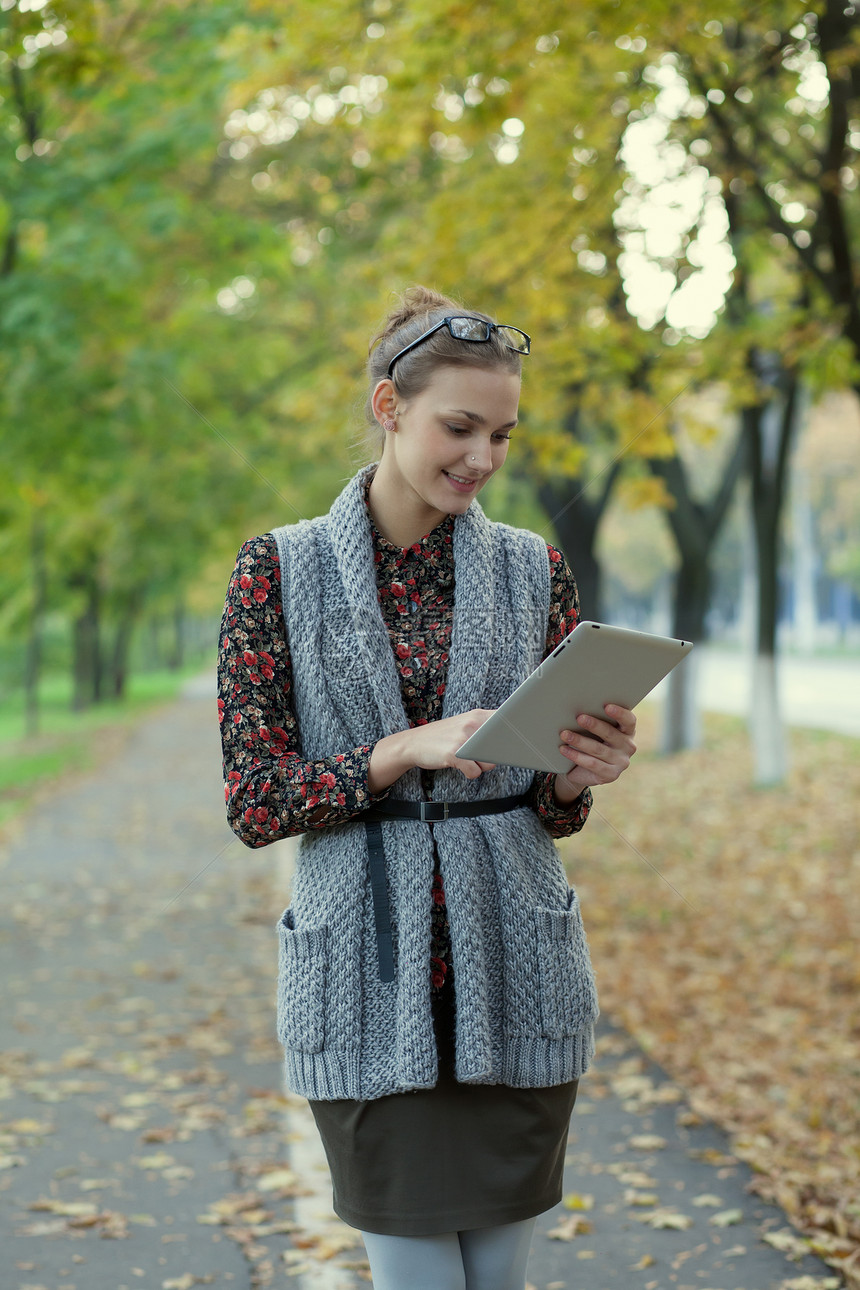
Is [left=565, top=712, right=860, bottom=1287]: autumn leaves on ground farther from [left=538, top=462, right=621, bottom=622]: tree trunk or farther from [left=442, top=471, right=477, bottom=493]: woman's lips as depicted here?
[left=538, top=462, right=621, bottom=622]: tree trunk

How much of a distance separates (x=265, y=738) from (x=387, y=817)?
26cm

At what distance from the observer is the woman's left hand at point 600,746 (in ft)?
7.50

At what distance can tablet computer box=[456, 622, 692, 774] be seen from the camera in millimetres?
2115

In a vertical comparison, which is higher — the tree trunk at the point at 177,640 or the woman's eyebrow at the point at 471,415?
the tree trunk at the point at 177,640

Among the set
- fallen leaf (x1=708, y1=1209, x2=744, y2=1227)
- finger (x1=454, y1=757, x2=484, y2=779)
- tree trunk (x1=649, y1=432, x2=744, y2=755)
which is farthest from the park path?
tree trunk (x1=649, y1=432, x2=744, y2=755)

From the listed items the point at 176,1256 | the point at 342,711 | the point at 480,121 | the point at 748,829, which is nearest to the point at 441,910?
the point at 342,711

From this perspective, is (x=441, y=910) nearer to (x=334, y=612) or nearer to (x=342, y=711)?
(x=342, y=711)

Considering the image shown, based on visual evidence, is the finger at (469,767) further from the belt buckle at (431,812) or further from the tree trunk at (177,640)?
the tree trunk at (177,640)

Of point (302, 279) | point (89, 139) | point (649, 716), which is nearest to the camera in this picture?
point (89, 139)

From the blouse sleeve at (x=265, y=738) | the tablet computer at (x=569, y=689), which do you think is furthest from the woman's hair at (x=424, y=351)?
the tablet computer at (x=569, y=689)

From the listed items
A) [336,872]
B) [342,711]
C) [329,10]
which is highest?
[329,10]

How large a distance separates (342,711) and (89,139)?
979 cm

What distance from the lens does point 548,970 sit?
2.43 metres

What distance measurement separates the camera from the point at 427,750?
221 centimetres
